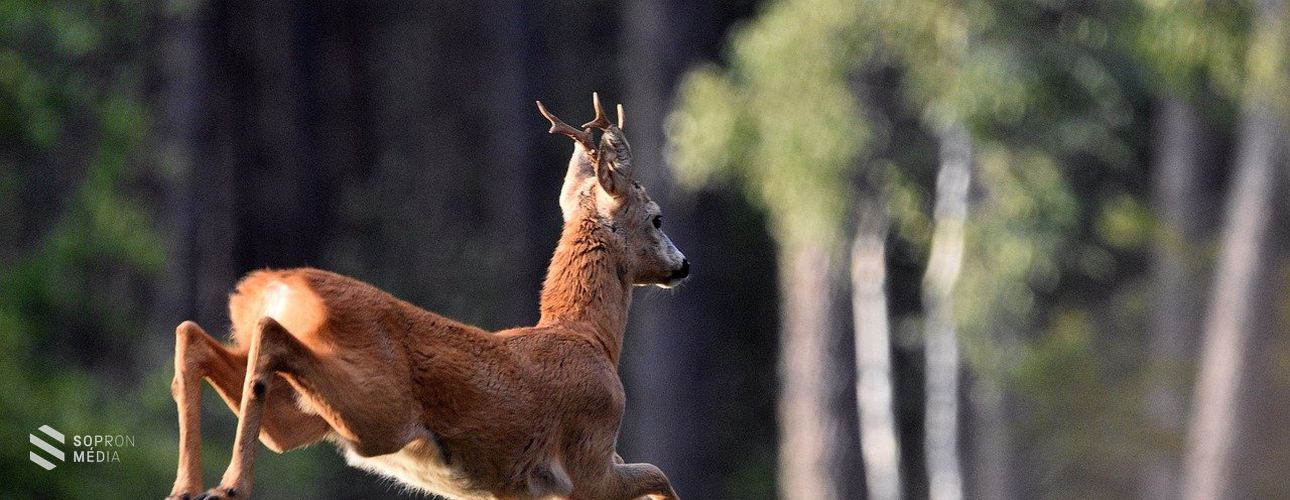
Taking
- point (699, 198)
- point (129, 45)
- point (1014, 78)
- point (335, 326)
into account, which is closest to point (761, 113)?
point (1014, 78)

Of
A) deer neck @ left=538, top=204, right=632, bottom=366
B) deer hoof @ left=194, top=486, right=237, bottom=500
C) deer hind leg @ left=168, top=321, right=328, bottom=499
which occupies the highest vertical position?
deer neck @ left=538, top=204, right=632, bottom=366

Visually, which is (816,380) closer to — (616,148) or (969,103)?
(969,103)

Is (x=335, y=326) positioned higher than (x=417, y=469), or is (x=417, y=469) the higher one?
(x=335, y=326)

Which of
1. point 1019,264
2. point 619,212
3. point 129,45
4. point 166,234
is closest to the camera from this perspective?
point 619,212

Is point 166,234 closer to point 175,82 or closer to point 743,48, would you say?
point 175,82

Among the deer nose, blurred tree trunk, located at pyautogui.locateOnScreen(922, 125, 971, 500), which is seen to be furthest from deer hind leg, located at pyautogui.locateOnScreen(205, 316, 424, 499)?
blurred tree trunk, located at pyautogui.locateOnScreen(922, 125, 971, 500)

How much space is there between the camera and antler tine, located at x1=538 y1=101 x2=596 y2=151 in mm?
7461

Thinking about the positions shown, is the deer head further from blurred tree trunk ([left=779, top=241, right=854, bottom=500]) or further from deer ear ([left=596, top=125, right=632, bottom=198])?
blurred tree trunk ([left=779, top=241, right=854, bottom=500])

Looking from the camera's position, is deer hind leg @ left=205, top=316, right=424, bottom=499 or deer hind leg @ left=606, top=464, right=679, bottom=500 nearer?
deer hind leg @ left=205, top=316, right=424, bottom=499

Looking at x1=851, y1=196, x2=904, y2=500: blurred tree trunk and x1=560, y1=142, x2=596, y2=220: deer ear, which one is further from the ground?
x1=560, y1=142, x2=596, y2=220: deer ear

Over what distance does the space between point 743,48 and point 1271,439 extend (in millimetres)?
12683

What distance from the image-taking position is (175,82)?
90.8ft

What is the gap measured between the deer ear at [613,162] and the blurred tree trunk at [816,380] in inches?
531

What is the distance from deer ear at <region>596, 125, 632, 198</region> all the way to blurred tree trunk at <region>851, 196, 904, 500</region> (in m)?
12.3
